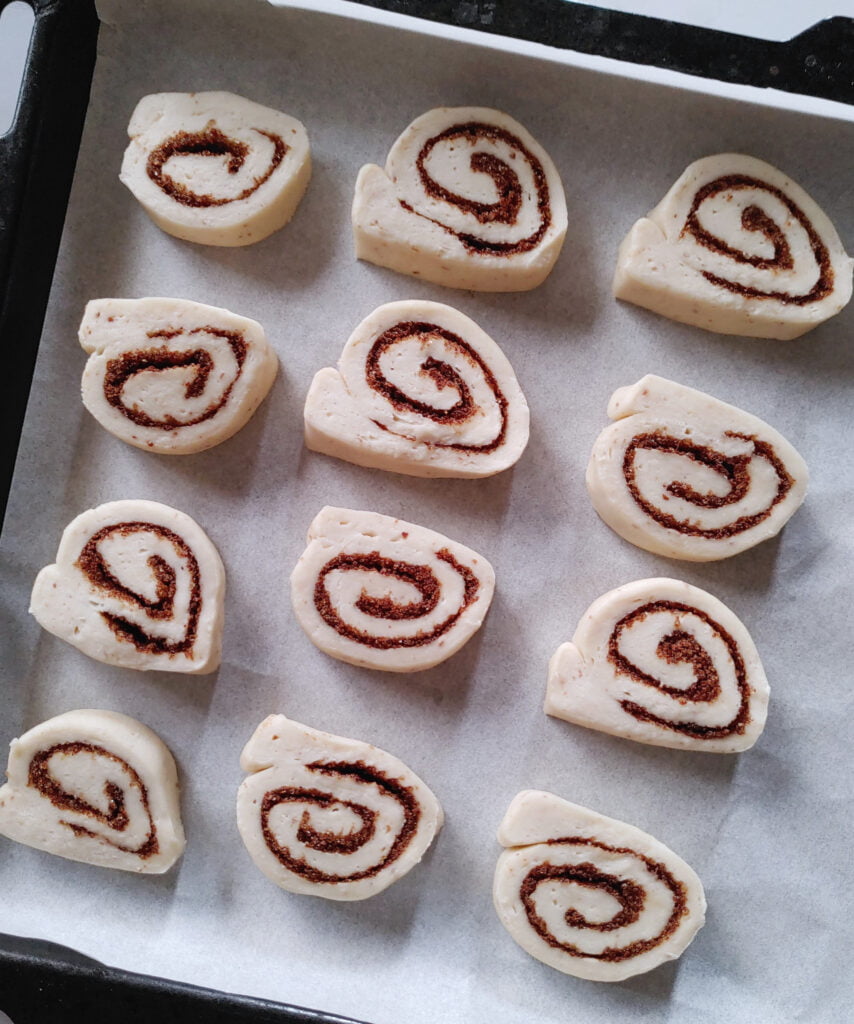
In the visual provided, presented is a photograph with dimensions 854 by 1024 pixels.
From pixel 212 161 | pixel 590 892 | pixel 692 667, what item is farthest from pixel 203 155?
pixel 590 892

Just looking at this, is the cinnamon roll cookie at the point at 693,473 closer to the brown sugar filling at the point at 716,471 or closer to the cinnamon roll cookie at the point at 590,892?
the brown sugar filling at the point at 716,471

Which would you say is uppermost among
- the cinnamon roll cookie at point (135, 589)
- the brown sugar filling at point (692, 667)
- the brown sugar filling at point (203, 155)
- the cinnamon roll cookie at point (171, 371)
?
the brown sugar filling at point (203, 155)

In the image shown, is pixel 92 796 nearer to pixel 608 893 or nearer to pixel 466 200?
pixel 608 893

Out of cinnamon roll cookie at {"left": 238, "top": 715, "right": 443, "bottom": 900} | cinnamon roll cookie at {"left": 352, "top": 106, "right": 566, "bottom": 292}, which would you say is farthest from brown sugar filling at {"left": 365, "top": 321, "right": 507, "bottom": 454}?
cinnamon roll cookie at {"left": 238, "top": 715, "right": 443, "bottom": 900}

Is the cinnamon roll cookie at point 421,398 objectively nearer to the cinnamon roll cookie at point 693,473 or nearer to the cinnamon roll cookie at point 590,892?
the cinnamon roll cookie at point 693,473

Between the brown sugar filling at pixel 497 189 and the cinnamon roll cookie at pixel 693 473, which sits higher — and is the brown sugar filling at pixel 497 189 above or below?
above

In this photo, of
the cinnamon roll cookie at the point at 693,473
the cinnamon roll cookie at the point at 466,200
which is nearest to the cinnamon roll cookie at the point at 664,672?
the cinnamon roll cookie at the point at 693,473
